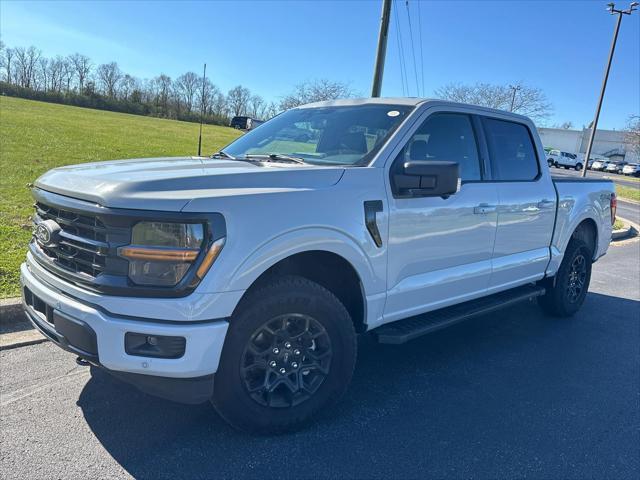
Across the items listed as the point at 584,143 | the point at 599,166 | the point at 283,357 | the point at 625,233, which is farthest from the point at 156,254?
the point at 584,143

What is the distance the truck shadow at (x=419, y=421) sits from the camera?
2.76m

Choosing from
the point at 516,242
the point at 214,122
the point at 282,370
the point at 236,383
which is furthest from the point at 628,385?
the point at 214,122

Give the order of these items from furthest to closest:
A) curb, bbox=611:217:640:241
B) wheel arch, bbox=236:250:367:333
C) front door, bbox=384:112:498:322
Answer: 1. curb, bbox=611:217:640:241
2. front door, bbox=384:112:498:322
3. wheel arch, bbox=236:250:367:333

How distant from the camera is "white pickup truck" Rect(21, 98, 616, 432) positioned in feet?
8.07

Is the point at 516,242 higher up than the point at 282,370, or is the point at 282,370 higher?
the point at 516,242

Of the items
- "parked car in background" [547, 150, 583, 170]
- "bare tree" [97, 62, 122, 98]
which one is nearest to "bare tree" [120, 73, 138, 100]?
"bare tree" [97, 62, 122, 98]

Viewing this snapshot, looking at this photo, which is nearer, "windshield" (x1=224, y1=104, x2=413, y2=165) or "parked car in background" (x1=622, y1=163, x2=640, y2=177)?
"windshield" (x1=224, y1=104, x2=413, y2=165)

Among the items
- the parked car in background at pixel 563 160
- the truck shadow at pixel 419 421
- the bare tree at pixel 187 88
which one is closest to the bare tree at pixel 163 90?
the bare tree at pixel 187 88

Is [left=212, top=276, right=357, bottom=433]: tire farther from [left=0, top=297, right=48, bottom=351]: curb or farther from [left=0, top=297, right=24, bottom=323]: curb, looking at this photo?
[left=0, top=297, right=24, bottom=323]: curb

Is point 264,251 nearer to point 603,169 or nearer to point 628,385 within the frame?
point 628,385

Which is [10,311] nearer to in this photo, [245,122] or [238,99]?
[245,122]

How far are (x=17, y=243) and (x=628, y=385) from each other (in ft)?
20.7

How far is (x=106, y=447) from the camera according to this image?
2777 mm

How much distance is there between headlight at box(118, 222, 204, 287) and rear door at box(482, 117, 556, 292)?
270 centimetres
